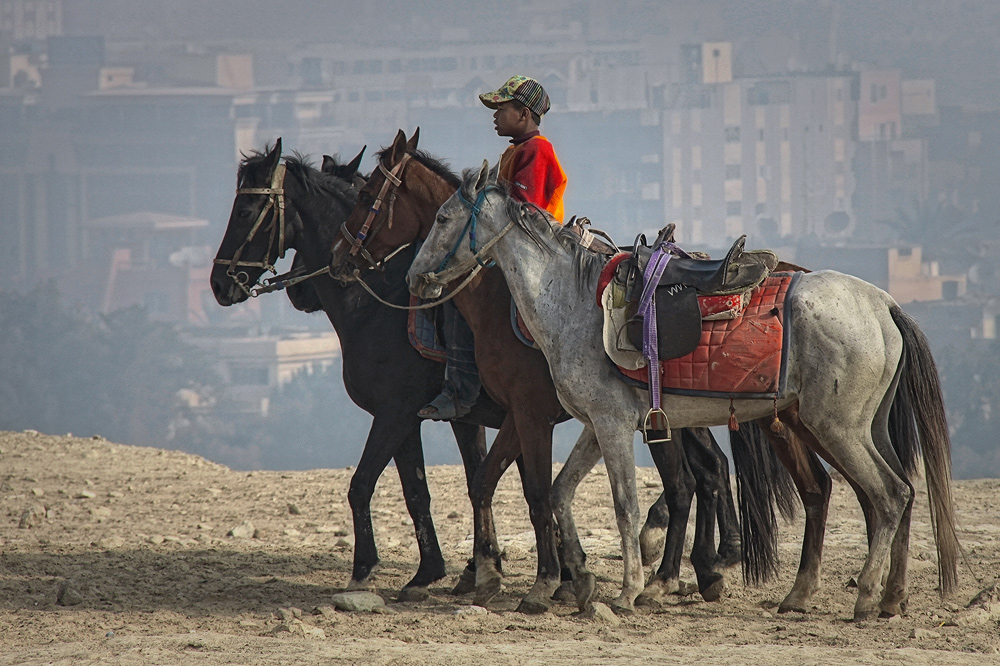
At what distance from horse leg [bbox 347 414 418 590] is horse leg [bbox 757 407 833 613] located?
89.3 inches

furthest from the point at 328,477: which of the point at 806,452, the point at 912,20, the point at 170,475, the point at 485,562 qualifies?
the point at 912,20

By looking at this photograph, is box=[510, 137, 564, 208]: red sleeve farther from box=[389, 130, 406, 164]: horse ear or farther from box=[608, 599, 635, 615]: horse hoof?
box=[608, 599, 635, 615]: horse hoof

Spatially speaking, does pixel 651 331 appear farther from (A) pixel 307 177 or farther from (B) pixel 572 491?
(A) pixel 307 177

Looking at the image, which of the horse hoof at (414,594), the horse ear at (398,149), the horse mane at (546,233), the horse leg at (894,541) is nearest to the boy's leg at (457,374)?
the horse mane at (546,233)

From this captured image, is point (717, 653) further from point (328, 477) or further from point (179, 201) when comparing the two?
point (179, 201)

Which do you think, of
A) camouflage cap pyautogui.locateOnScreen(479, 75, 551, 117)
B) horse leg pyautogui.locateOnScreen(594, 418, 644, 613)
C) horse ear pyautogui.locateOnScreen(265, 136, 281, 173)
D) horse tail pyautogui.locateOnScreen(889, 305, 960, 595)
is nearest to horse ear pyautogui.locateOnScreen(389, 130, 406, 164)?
camouflage cap pyautogui.locateOnScreen(479, 75, 551, 117)

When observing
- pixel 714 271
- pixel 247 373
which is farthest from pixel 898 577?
pixel 247 373

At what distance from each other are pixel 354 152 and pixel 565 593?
3543 inches

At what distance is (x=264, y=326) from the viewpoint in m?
89.8

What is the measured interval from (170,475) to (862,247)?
7499 cm

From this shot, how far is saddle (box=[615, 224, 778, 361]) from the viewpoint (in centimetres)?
576

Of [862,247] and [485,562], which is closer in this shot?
[485,562]

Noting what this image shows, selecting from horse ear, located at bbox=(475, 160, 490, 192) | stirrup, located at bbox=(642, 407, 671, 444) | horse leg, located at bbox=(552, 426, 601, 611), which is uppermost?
horse ear, located at bbox=(475, 160, 490, 192)

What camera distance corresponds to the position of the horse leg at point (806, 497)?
6273 mm
